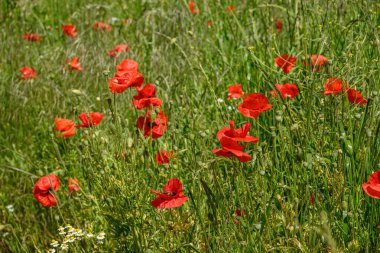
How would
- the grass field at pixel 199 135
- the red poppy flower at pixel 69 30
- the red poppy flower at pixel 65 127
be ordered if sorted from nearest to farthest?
the grass field at pixel 199 135 → the red poppy flower at pixel 65 127 → the red poppy flower at pixel 69 30

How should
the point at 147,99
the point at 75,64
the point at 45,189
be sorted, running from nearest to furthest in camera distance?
1. the point at 147,99
2. the point at 45,189
3. the point at 75,64

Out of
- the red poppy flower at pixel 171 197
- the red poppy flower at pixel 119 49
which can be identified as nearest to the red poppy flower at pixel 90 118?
the red poppy flower at pixel 171 197

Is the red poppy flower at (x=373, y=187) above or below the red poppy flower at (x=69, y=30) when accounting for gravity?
above

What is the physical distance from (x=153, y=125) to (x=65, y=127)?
0.46 metres

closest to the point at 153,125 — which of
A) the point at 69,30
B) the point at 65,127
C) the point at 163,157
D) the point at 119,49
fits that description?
the point at 163,157

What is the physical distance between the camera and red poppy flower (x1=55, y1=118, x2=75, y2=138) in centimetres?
244

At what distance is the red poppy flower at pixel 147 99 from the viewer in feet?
6.87

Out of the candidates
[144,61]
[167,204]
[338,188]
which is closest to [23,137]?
[144,61]

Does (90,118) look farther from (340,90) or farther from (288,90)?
(340,90)

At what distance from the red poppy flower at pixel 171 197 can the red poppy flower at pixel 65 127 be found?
791 millimetres

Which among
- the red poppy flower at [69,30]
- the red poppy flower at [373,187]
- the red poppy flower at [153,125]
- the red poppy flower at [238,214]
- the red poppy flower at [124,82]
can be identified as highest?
the red poppy flower at [124,82]

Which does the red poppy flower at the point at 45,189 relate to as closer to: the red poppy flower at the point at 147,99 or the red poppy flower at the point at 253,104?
the red poppy flower at the point at 147,99

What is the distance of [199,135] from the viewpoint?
7.58 ft

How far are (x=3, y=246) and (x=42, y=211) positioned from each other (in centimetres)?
26
